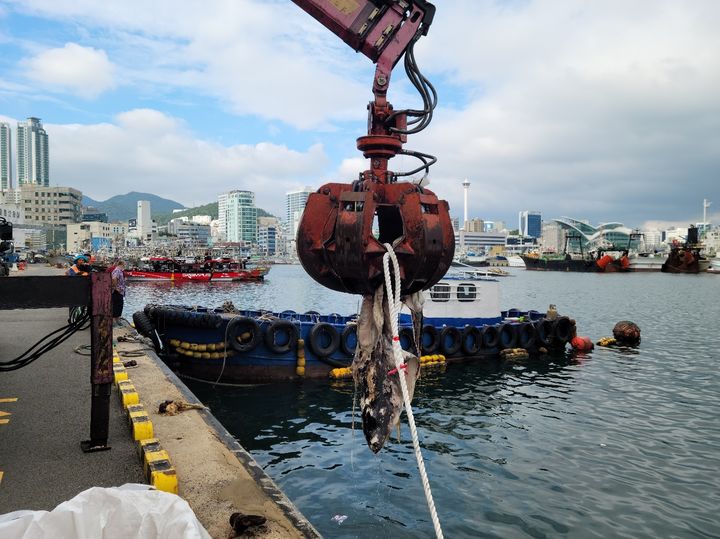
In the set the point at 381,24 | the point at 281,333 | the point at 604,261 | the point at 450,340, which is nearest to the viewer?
the point at 381,24

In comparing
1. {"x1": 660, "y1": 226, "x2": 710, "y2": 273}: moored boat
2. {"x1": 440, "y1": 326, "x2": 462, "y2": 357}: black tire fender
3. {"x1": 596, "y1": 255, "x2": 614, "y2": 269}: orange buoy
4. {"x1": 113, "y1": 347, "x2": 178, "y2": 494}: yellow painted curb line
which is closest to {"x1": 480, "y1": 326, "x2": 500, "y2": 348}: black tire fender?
{"x1": 440, "y1": 326, "x2": 462, "y2": 357}: black tire fender

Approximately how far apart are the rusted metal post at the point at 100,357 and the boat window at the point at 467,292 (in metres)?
15.2

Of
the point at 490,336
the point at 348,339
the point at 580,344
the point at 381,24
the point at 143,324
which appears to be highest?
the point at 381,24

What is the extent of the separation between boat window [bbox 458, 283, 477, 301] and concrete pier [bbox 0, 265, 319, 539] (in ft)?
41.9

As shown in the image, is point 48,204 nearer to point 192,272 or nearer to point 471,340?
point 192,272

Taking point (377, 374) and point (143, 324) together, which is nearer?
point (377, 374)

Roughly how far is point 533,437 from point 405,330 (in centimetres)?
482

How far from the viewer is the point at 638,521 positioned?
7.16 metres

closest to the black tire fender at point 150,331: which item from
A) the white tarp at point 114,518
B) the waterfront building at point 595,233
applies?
the white tarp at point 114,518

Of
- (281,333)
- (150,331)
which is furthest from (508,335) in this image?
(150,331)

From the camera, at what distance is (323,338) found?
14953mm

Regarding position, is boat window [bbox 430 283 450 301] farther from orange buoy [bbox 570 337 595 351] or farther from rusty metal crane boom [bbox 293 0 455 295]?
rusty metal crane boom [bbox 293 0 455 295]

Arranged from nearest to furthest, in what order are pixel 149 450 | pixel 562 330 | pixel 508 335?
pixel 149 450, pixel 508 335, pixel 562 330

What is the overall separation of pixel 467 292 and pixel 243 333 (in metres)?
9.20
